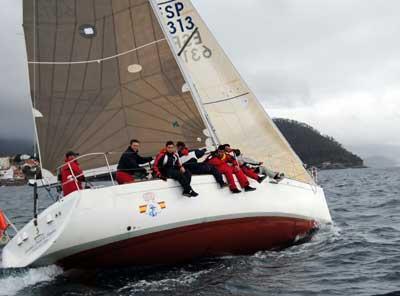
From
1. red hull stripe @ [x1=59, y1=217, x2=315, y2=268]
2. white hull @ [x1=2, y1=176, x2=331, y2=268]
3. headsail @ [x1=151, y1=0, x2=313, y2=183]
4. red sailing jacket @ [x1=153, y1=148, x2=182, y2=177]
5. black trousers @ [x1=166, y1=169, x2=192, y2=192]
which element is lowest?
red hull stripe @ [x1=59, y1=217, x2=315, y2=268]

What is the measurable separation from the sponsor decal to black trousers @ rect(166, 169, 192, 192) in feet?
1.39

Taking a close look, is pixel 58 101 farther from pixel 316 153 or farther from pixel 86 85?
pixel 316 153

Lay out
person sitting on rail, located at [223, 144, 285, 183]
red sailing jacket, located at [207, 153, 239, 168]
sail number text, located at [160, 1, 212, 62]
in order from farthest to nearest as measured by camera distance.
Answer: sail number text, located at [160, 1, 212, 62] → person sitting on rail, located at [223, 144, 285, 183] → red sailing jacket, located at [207, 153, 239, 168]

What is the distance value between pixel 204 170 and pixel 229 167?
0.43 m

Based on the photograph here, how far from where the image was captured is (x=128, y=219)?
7.48m

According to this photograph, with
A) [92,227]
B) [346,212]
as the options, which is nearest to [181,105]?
[92,227]

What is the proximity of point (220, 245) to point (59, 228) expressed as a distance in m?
2.49

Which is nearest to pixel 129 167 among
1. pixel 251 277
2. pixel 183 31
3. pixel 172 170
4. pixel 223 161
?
pixel 172 170

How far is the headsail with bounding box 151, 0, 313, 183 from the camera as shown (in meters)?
11.6

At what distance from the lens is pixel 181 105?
9.91m

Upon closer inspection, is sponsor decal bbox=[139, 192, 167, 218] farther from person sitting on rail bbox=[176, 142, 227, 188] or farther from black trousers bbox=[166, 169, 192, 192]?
person sitting on rail bbox=[176, 142, 227, 188]

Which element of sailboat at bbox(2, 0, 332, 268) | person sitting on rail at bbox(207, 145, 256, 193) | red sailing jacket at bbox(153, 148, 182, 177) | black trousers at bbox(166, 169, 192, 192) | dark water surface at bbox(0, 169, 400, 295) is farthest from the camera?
person sitting on rail at bbox(207, 145, 256, 193)

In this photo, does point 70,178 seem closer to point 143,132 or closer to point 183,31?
point 143,132

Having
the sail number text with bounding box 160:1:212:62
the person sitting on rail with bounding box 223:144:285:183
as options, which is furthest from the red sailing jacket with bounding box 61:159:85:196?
the sail number text with bounding box 160:1:212:62
